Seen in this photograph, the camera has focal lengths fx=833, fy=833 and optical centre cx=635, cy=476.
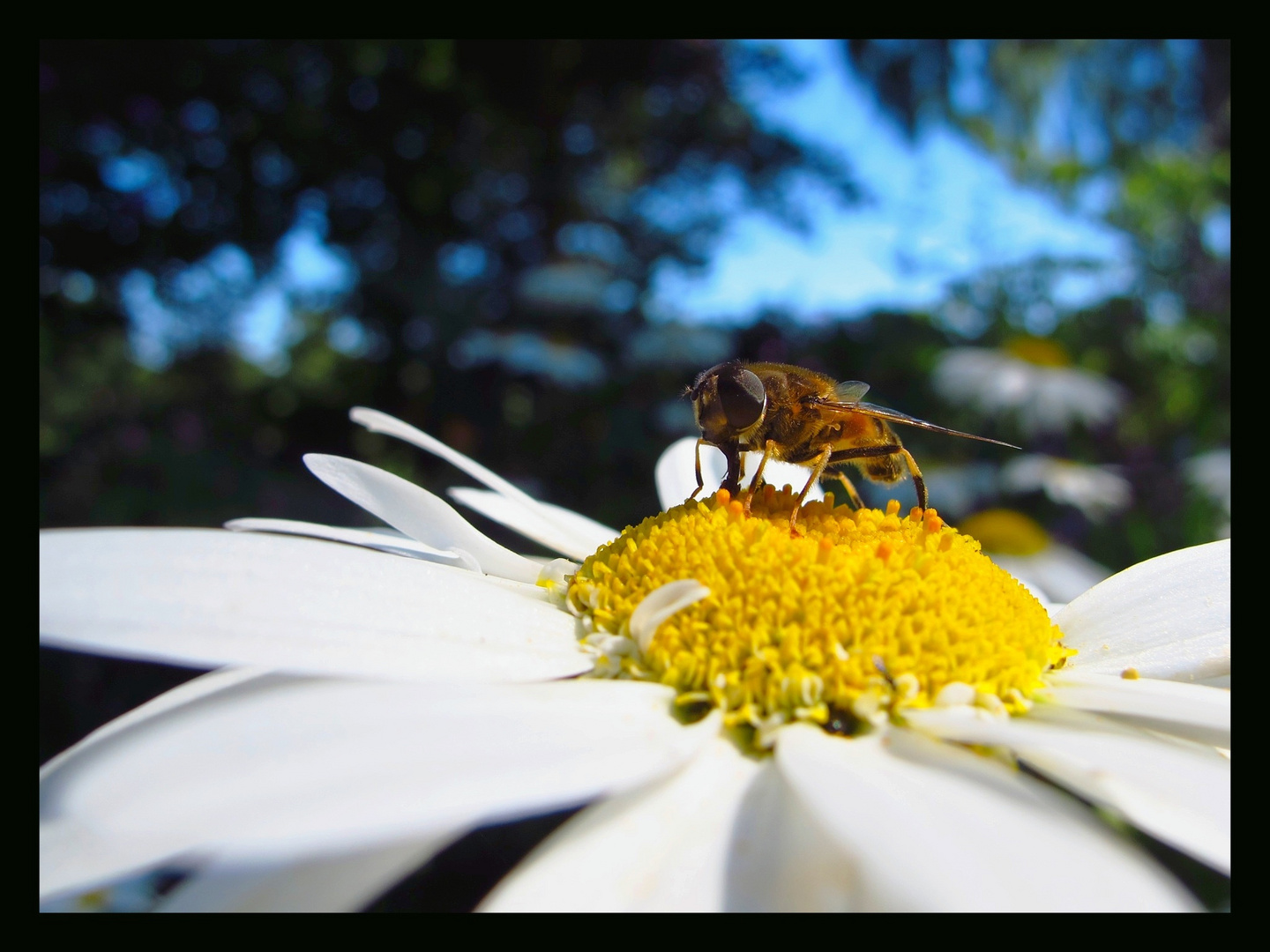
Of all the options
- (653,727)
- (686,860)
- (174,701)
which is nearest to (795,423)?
(653,727)

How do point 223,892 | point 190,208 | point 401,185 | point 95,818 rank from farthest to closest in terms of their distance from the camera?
point 401,185 < point 190,208 < point 223,892 < point 95,818

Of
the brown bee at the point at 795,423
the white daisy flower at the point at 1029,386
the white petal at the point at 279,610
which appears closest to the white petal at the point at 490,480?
the brown bee at the point at 795,423

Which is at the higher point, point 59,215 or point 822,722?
point 59,215

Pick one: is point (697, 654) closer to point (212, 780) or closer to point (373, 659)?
point (373, 659)

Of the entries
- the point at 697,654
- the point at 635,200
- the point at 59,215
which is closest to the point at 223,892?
the point at 697,654

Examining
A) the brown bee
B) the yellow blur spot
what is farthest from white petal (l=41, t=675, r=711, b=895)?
the yellow blur spot

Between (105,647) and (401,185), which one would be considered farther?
(401,185)

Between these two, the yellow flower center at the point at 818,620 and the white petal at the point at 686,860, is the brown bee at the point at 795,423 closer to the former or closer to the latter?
the yellow flower center at the point at 818,620
